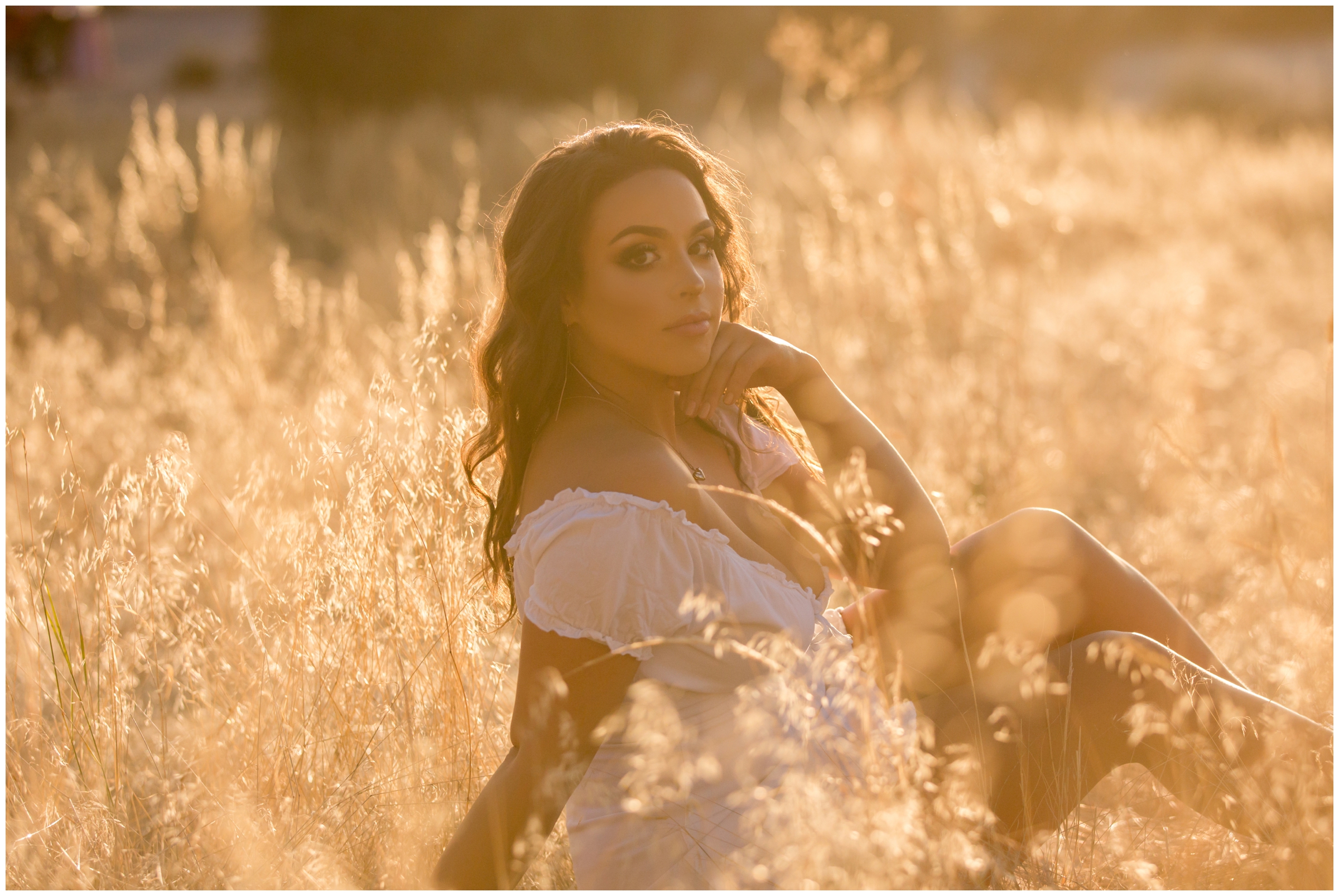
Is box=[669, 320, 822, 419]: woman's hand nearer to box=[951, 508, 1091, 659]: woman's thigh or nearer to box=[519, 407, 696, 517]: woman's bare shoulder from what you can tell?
box=[519, 407, 696, 517]: woman's bare shoulder

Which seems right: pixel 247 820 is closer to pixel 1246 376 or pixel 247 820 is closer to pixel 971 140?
pixel 1246 376

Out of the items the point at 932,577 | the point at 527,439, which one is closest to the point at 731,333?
the point at 527,439

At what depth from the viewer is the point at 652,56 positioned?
1289 centimetres

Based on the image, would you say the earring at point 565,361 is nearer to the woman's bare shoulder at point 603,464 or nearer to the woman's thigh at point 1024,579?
the woman's bare shoulder at point 603,464

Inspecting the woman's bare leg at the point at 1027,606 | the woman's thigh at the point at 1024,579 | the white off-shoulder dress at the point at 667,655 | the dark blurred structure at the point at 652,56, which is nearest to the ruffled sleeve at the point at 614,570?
the white off-shoulder dress at the point at 667,655

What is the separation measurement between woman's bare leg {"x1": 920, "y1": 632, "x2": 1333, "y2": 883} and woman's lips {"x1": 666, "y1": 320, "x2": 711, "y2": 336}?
2.73ft

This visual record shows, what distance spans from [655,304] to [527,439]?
35 cm

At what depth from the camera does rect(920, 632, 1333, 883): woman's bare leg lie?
1.64 metres

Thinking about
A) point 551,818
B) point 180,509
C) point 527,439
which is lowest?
point 551,818

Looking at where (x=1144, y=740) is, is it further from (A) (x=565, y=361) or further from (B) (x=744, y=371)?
(A) (x=565, y=361)

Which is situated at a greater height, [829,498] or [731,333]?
[731,333]

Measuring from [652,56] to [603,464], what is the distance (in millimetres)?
12356

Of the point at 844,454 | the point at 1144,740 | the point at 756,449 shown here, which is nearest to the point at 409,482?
the point at 756,449

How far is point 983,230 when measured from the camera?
24.5 ft
